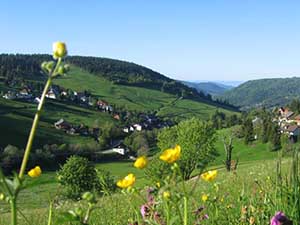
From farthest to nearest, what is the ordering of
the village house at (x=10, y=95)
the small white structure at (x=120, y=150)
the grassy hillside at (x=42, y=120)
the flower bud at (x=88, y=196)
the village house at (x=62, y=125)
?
1. the village house at (x=10, y=95)
2. the village house at (x=62, y=125)
3. the small white structure at (x=120, y=150)
4. the grassy hillside at (x=42, y=120)
5. the flower bud at (x=88, y=196)

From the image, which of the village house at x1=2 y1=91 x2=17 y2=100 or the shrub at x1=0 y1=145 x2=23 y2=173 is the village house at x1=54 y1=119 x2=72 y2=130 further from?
the shrub at x1=0 y1=145 x2=23 y2=173

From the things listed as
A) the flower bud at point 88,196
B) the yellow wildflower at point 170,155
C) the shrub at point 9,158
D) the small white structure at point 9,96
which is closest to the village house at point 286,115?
the shrub at point 9,158

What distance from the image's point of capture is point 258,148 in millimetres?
93062

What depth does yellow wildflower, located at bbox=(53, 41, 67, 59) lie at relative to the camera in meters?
1.33

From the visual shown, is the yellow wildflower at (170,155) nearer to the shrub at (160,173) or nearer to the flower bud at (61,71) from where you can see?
the shrub at (160,173)

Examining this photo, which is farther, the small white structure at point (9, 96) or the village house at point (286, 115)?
the small white structure at point (9, 96)

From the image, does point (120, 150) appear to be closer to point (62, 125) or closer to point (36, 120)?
point (62, 125)

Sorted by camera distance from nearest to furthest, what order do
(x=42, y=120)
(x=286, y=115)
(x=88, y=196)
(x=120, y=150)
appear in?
(x=88, y=196)
(x=120, y=150)
(x=286, y=115)
(x=42, y=120)

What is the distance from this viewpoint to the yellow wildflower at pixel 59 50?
133cm

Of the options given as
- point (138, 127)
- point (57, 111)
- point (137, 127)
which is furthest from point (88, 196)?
point (137, 127)

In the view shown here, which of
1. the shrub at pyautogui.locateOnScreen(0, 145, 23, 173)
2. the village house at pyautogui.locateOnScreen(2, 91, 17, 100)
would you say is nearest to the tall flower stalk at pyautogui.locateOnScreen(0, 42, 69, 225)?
the shrub at pyautogui.locateOnScreen(0, 145, 23, 173)

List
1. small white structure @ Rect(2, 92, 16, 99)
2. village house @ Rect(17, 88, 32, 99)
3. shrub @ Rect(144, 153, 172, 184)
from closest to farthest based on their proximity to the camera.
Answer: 1. shrub @ Rect(144, 153, 172, 184)
2. small white structure @ Rect(2, 92, 16, 99)
3. village house @ Rect(17, 88, 32, 99)

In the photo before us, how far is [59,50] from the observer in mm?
1336

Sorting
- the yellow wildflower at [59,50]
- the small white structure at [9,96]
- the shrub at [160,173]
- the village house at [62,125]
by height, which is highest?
the yellow wildflower at [59,50]
